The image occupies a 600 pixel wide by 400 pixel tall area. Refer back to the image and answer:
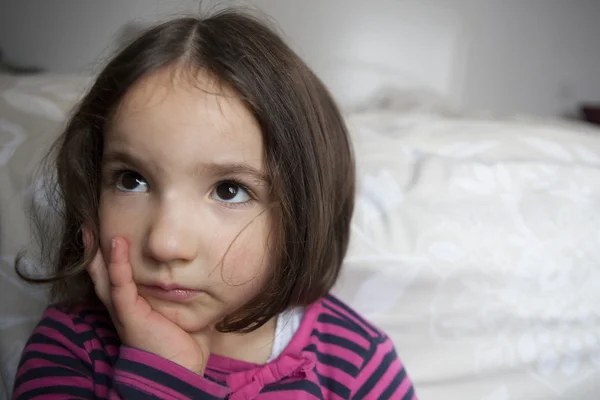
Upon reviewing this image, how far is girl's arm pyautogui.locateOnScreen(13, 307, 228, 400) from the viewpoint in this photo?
509 mm

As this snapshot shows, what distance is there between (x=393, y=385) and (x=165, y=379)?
0.28 metres

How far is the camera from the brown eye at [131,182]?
52 centimetres

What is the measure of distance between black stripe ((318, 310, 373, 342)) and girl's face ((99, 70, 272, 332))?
0.17m

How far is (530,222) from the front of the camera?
0.87 meters

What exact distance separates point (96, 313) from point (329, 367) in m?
0.29

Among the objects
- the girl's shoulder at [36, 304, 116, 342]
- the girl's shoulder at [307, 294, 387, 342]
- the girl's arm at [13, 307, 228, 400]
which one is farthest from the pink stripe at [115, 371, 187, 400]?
the girl's shoulder at [307, 294, 387, 342]

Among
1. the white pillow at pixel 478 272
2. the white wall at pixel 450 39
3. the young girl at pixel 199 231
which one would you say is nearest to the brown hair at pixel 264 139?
the young girl at pixel 199 231

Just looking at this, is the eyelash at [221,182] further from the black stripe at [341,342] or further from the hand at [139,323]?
the black stripe at [341,342]

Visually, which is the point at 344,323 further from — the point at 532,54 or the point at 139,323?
the point at 532,54

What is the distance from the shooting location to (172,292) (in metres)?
0.52

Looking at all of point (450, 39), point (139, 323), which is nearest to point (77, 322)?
point (139, 323)

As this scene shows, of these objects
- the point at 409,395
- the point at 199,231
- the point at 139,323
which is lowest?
the point at 409,395

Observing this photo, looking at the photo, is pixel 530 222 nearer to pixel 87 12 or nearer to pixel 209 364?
pixel 209 364

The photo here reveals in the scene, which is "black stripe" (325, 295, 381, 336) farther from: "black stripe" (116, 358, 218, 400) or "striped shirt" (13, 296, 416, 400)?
"black stripe" (116, 358, 218, 400)
